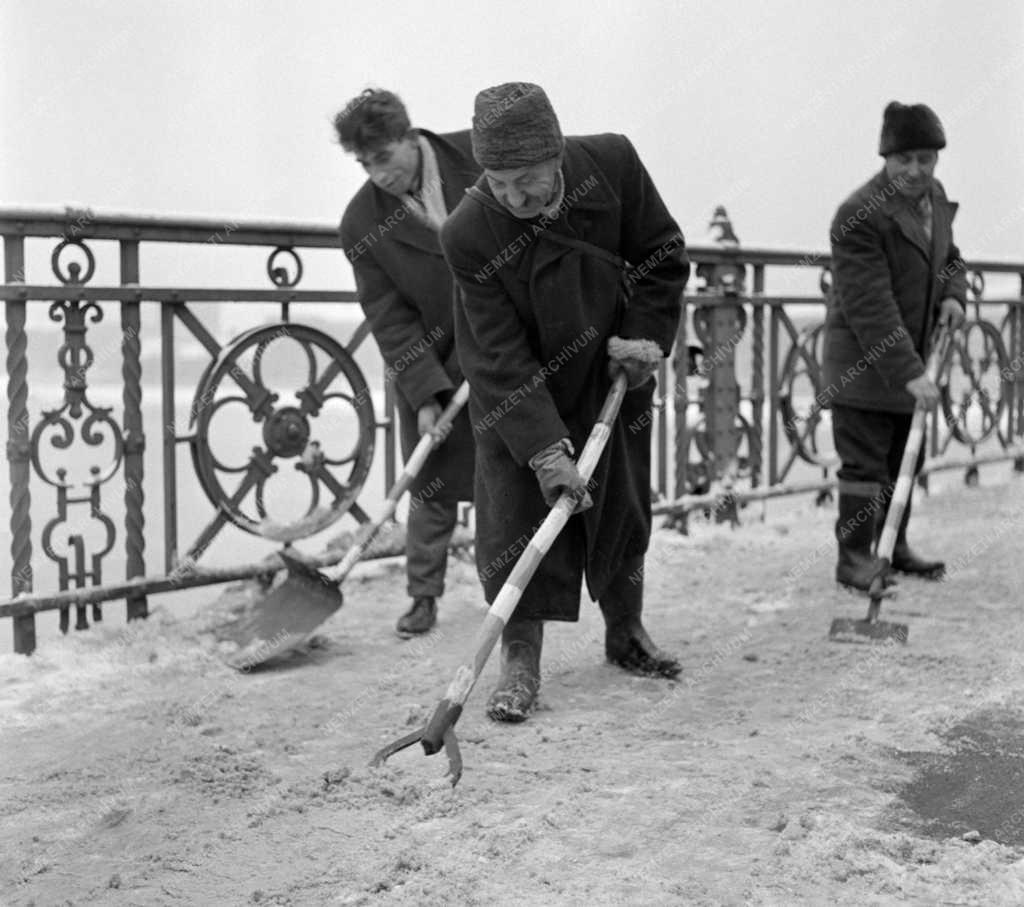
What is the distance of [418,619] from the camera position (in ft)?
15.1

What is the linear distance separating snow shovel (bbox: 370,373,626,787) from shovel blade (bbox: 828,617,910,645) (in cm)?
129

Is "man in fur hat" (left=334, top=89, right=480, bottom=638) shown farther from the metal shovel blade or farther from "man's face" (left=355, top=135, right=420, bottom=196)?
the metal shovel blade

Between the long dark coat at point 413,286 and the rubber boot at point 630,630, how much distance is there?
845 millimetres

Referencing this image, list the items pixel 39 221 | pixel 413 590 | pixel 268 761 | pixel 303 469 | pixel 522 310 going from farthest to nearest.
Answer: pixel 303 469, pixel 413 590, pixel 39 221, pixel 522 310, pixel 268 761

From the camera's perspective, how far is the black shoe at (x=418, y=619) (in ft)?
15.0

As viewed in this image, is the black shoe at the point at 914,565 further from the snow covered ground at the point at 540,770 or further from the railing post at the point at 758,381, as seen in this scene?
the railing post at the point at 758,381

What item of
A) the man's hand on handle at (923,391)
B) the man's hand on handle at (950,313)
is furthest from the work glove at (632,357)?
the man's hand on handle at (950,313)

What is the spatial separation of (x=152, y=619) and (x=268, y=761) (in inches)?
62.0

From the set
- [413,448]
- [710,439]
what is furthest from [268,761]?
[710,439]

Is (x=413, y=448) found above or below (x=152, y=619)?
above

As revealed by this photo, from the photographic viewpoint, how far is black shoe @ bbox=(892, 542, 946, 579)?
5.34m

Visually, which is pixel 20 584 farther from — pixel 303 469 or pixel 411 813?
pixel 411 813

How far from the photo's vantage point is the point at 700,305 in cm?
641

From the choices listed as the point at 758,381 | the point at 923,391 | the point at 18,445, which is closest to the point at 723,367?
the point at 758,381
